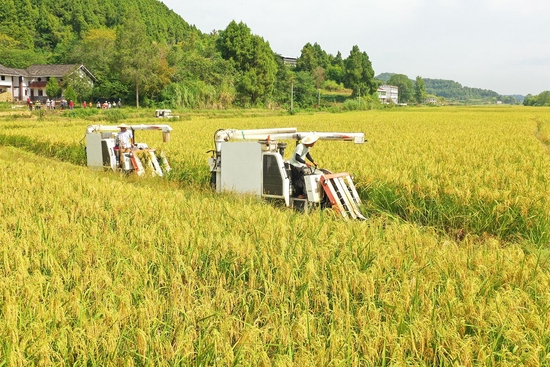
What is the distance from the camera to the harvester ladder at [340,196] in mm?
5961

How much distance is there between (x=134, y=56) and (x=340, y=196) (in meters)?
42.5

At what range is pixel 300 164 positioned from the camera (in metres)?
6.59

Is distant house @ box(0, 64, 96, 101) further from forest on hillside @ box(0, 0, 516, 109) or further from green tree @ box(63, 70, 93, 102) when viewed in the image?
green tree @ box(63, 70, 93, 102)

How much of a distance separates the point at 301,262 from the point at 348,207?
2.48m

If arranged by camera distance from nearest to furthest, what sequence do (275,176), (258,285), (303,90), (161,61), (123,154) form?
(258,285) → (275,176) → (123,154) → (161,61) → (303,90)

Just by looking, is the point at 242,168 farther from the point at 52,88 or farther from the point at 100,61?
the point at 100,61

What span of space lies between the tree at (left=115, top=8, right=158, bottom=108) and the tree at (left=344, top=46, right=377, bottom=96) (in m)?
56.7

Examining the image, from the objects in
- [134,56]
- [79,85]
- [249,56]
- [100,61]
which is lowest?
[79,85]

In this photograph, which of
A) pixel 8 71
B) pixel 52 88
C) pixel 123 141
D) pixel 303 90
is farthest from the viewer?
pixel 303 90

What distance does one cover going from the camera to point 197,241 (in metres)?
4.10

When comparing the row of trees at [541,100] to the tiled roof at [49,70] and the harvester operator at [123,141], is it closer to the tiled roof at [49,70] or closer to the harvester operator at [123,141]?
the tiled roof at [49,70]

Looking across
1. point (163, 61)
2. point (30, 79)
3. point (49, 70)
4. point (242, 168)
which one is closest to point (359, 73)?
point (163, 61)

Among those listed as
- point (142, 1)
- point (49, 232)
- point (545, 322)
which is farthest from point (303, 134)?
point (142, 1)

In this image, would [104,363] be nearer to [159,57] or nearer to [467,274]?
[467,274]
